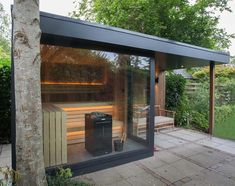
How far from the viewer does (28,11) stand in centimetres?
186

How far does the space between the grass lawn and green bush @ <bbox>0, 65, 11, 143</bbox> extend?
582cm

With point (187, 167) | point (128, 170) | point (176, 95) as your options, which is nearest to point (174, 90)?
point (176, 95)

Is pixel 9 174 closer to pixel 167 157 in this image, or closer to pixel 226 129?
pixel 167 157

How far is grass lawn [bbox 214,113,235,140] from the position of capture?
6.04 m

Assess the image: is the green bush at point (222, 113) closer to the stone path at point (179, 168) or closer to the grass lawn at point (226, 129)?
the grass lawn at point (226, 129)

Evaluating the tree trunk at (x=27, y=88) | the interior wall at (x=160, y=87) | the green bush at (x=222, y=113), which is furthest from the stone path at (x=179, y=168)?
the green bush at (x=222, y=113)

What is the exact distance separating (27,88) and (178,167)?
2.96 meters

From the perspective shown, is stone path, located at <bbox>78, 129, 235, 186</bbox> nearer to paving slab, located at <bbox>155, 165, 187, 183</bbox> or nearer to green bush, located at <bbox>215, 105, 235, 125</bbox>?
paving slab, located at <bbox>155, 165, 187, 183</bbox>

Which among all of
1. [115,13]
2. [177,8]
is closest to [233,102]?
[177,8]

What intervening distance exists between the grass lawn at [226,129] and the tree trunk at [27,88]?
551 centimetres

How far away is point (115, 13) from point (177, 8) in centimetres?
285

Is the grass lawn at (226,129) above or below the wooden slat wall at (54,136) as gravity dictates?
below

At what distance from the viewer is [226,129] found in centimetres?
681

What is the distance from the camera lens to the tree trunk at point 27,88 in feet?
6.07
